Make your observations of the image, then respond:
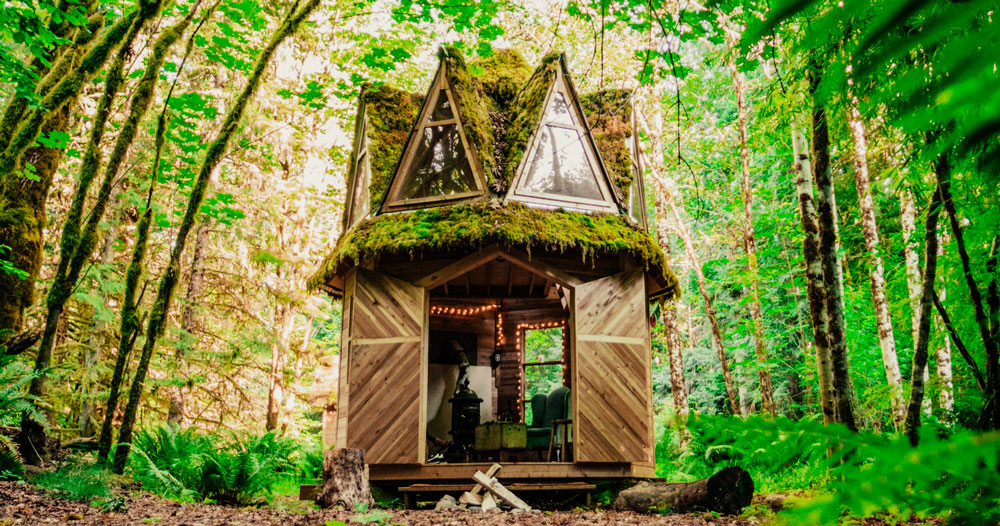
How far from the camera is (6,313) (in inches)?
301

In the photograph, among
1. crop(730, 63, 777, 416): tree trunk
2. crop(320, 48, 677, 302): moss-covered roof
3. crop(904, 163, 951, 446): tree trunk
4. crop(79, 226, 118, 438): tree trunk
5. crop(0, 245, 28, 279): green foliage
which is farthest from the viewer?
crop(730, 63, 777, 416): tree trunk

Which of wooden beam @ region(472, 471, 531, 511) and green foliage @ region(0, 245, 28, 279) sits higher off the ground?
green foliage @ region(0, 245, 28, 279)

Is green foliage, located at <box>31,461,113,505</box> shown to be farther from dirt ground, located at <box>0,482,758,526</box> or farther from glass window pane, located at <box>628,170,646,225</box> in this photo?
glass window pane, located at <box>628,170,646,225</box>

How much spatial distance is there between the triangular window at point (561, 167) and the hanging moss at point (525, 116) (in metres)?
0.11

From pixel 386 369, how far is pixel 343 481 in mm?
2166

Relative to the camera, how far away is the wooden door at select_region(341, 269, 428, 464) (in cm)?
930

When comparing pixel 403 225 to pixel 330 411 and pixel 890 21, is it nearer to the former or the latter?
pixel 330 411

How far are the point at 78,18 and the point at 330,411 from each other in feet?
38.0

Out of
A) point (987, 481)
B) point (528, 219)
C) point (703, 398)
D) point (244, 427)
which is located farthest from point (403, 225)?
point (703, 398)

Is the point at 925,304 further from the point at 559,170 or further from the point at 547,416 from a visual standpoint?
the point at 547,416

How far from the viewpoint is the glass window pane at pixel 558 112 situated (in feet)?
35.0

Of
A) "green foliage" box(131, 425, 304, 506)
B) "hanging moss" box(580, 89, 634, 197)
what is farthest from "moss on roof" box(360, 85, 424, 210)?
"green foliage" box(131, 425, 304, 506)

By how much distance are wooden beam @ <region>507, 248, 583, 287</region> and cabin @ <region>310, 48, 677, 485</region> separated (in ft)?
0.07

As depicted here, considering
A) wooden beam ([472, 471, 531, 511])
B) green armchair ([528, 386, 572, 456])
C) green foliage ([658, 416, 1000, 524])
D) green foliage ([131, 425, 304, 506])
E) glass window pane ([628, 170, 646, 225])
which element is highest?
glass window pane ([628, 170, 646, 225])
